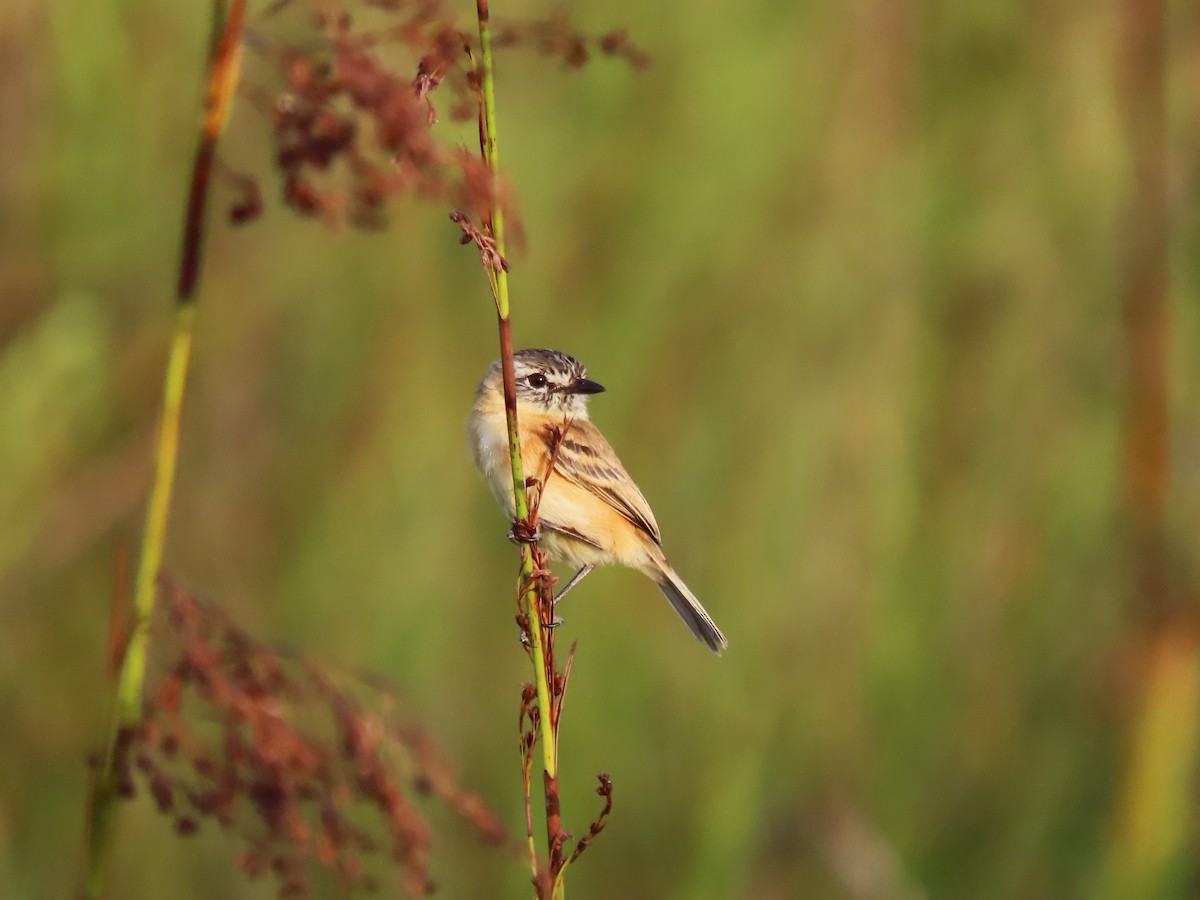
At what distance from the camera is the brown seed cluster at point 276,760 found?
1.53 meters

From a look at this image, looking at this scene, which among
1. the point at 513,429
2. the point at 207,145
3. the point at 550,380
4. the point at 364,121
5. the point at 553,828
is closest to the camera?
the point at 207,145

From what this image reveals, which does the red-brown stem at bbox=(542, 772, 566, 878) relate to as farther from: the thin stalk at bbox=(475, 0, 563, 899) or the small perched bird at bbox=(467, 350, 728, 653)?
the small perched bird at bbox=(467, 350, 728, 653)

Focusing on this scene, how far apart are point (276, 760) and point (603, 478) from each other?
8.26 ft

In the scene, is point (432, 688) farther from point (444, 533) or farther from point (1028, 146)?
point (1028, 146)

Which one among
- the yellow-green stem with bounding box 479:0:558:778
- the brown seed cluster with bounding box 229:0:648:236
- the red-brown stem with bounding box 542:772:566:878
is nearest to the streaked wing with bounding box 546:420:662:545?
the yellow-green stem with bounding box 479:0:558:778

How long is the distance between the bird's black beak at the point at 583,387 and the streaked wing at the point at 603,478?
Answer: 0.49 ft

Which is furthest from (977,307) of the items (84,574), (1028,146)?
(84,574)

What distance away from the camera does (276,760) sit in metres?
→ 1.57

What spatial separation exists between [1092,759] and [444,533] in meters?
2.02

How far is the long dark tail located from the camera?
403cm

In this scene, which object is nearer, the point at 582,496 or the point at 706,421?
the point at 582,496

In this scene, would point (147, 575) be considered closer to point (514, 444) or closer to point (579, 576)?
point (514, 444)

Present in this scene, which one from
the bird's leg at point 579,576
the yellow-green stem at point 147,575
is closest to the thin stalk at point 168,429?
the yellow-green stem at point 147,575

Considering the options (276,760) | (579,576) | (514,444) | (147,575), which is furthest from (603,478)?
(147,575)
